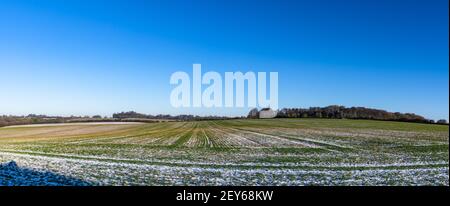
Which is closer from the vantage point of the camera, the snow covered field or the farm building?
the farm building

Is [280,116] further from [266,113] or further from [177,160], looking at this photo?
[177,160]

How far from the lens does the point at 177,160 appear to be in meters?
8.56

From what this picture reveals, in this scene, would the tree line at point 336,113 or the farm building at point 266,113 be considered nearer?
the farm building at point 266,113

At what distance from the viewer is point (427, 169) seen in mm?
9023

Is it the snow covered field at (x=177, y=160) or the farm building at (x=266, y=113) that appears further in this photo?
the snow covered field at (x=177, y=160)

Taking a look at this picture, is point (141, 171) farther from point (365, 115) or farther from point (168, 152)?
point (365, 115)

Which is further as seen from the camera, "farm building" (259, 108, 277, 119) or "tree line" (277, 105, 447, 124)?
"tree line" (277, 105, 447, 124)

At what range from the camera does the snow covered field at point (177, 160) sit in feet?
21.2

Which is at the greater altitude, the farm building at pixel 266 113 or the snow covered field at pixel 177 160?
the farm building at pixel 266 113

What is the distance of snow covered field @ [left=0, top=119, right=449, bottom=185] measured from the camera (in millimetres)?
6465

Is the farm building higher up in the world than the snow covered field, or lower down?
higher up

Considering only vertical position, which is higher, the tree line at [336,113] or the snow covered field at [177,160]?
the tree line at [336,113]

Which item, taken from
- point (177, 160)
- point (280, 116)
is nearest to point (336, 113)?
point (280, 116)
